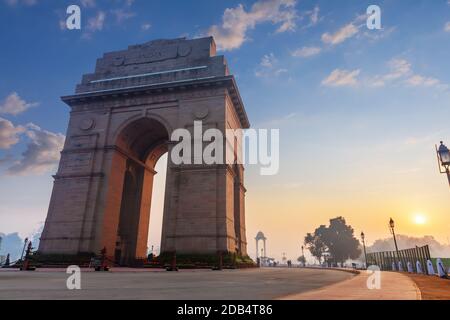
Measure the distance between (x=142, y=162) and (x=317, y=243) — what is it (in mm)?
56319

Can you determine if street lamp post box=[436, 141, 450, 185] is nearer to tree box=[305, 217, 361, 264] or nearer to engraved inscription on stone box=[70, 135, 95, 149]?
engraved inscription on stone box=[70, 135, 95, 149]

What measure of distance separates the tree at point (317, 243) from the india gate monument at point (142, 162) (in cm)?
4928

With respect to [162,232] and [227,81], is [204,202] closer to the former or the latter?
[162,232]

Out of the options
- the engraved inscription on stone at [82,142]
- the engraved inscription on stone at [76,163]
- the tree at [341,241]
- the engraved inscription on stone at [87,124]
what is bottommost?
the tree at [341,241]

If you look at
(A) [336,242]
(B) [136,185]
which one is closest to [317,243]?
(A) [336,242]

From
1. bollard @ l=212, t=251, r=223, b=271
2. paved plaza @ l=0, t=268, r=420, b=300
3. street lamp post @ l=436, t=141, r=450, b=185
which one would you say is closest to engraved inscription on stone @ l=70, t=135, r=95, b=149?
bollard @ l=212, t=251, r=223, b=271

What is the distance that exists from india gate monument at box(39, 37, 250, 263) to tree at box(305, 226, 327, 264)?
49.3 meters

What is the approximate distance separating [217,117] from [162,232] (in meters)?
9.70

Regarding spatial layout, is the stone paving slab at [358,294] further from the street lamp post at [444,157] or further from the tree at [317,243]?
the tree at [317,243]

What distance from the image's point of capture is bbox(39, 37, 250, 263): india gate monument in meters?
20.0

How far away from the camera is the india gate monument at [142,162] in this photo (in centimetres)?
1997

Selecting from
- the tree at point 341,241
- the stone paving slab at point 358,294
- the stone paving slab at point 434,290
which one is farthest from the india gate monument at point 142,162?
the tree at point 341,241
